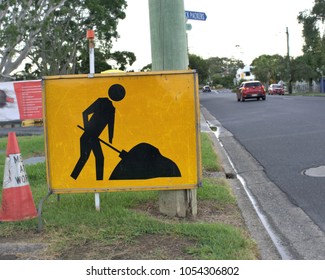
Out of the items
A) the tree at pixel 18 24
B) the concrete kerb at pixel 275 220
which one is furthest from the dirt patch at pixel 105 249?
the tree at pixel 18 24

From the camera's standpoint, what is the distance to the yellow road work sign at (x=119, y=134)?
501 centimetres

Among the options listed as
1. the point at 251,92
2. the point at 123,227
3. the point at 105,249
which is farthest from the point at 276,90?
the point at 105,249

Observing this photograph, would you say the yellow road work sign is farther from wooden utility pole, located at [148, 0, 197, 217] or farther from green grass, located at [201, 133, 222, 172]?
green grass, located at [201, 133, 222, 172]

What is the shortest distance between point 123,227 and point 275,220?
1840mm

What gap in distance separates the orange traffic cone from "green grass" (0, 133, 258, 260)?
0.11 meters

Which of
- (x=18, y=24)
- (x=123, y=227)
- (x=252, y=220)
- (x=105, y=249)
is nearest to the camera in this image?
(x=105, y=249)

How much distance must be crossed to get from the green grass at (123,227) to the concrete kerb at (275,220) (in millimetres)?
249

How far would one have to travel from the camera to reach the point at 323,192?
21.2 feet

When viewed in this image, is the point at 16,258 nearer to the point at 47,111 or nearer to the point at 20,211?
the point at 20,211

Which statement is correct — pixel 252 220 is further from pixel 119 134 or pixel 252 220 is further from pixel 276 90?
pixel 276 90

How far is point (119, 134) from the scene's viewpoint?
5074mm

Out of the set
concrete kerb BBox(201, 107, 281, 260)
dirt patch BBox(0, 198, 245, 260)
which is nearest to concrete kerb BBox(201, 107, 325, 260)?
concrete kerb BBox(201, 107, 281, 260)

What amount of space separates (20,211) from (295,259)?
293cm

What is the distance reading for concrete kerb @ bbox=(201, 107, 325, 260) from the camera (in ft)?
14.2
